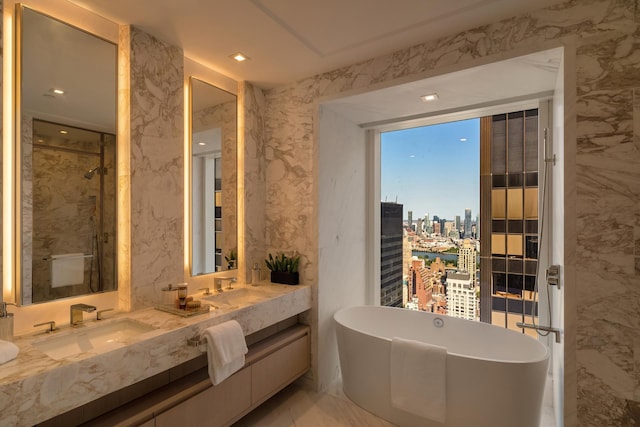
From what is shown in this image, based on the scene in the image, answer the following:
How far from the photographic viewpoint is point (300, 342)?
9.57ft

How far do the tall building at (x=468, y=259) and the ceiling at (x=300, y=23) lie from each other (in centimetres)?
187

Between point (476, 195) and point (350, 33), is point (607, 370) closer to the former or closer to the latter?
point (476, 195)

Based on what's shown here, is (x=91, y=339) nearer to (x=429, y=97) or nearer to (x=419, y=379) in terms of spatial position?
(x=419, y=379)

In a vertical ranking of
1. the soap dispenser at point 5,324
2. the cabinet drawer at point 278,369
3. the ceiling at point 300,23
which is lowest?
the cabinet drawer at point 278,369

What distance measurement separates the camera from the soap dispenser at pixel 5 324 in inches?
64.9

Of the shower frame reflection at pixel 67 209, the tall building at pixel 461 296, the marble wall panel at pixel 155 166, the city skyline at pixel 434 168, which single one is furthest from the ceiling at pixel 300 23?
the tall building at pixel 461 296

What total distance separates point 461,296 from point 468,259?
0.36 metres

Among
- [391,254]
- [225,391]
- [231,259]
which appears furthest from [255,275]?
[391,254]

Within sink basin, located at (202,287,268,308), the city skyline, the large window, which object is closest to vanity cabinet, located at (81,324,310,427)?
sink basin, located at (202,287,268,308)

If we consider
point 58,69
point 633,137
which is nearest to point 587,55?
point 633,137

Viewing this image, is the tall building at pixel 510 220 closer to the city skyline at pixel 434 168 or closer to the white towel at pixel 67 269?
the city skyline at pixel 434 168

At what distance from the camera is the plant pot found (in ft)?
9.95

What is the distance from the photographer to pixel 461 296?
327 centimetres

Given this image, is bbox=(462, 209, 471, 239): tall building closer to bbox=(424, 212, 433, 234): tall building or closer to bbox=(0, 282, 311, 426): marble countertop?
bbox=(424, 212, 433, 234): tall building
